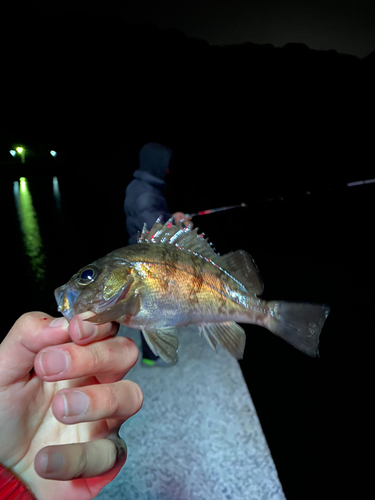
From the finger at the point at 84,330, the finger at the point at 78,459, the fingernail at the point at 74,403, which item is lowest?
the finger at the point at 78,459

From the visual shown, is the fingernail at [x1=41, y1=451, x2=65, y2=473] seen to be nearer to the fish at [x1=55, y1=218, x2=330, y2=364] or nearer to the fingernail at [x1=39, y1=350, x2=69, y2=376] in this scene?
the fingernail at [x1=39, y1=350, x2=69, y2=376]

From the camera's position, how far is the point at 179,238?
0.90m

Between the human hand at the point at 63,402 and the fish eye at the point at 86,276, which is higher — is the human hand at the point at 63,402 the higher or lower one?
the lower one

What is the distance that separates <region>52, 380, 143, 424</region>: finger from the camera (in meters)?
0.64

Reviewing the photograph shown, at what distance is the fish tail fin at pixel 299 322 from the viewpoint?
0.82m

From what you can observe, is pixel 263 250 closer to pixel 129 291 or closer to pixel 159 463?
pixel 159 463

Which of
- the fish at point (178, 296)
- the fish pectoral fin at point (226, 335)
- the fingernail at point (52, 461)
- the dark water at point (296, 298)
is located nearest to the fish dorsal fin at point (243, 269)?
the fish at point (178, 296)

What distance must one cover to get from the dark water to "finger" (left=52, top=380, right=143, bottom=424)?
5.76 feet

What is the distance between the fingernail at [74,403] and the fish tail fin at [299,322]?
53 centimetres

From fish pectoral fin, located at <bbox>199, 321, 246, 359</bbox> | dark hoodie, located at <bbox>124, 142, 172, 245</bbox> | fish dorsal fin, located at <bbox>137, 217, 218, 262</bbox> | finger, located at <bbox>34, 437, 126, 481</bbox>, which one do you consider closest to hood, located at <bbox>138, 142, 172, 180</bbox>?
dark hoodie, located at <bbox>124, 142, 172, 245</bbox>

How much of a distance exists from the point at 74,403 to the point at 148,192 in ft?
5.29

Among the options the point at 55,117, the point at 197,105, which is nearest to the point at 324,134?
the point at 197,105

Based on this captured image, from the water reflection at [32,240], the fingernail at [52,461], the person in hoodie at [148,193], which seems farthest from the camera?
the water reflection at [32,240]

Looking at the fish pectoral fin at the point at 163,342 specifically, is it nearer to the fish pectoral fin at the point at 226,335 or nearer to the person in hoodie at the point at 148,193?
the fish pectoral fin at the point at 226,335
